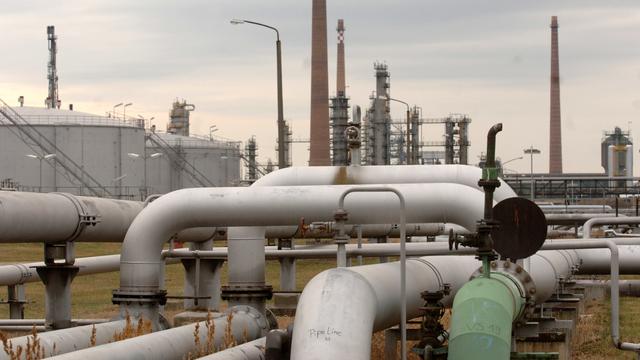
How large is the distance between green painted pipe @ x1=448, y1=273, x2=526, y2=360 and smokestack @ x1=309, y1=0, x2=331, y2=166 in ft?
233

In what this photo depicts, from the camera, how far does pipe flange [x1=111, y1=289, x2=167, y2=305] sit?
1303 cm

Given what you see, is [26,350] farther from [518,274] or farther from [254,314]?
[518,274]

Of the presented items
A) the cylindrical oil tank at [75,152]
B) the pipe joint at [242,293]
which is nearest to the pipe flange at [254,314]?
the pipe joint at [242,293]

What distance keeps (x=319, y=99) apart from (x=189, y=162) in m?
17.3

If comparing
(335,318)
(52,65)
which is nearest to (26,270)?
(335,318)

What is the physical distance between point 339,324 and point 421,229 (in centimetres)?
1544

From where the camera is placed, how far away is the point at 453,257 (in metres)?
12.9

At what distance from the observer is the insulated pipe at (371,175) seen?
1434 centimetres

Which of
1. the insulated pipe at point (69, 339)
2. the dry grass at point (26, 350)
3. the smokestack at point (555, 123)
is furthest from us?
the smokestack at point (555, 123)

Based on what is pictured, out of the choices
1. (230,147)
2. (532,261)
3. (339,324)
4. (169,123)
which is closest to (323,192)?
(532,261)

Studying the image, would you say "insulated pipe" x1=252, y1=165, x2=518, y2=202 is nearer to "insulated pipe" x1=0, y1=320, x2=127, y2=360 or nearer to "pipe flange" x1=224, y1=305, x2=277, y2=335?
"pipe flange" x1=224, y1=305, x2=277, y2=335

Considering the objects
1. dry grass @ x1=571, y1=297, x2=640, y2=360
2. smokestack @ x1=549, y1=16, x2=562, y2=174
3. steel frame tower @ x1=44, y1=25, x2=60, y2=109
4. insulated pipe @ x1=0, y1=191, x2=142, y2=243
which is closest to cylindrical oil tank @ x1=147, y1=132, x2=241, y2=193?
steel frame tower @ x1=44, y1=25, x2=60, y2=109

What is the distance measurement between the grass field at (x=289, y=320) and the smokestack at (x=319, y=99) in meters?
36.3

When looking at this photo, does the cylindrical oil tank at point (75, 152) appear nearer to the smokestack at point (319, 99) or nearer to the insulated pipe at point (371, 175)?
the smokestack at point (319, 99)
